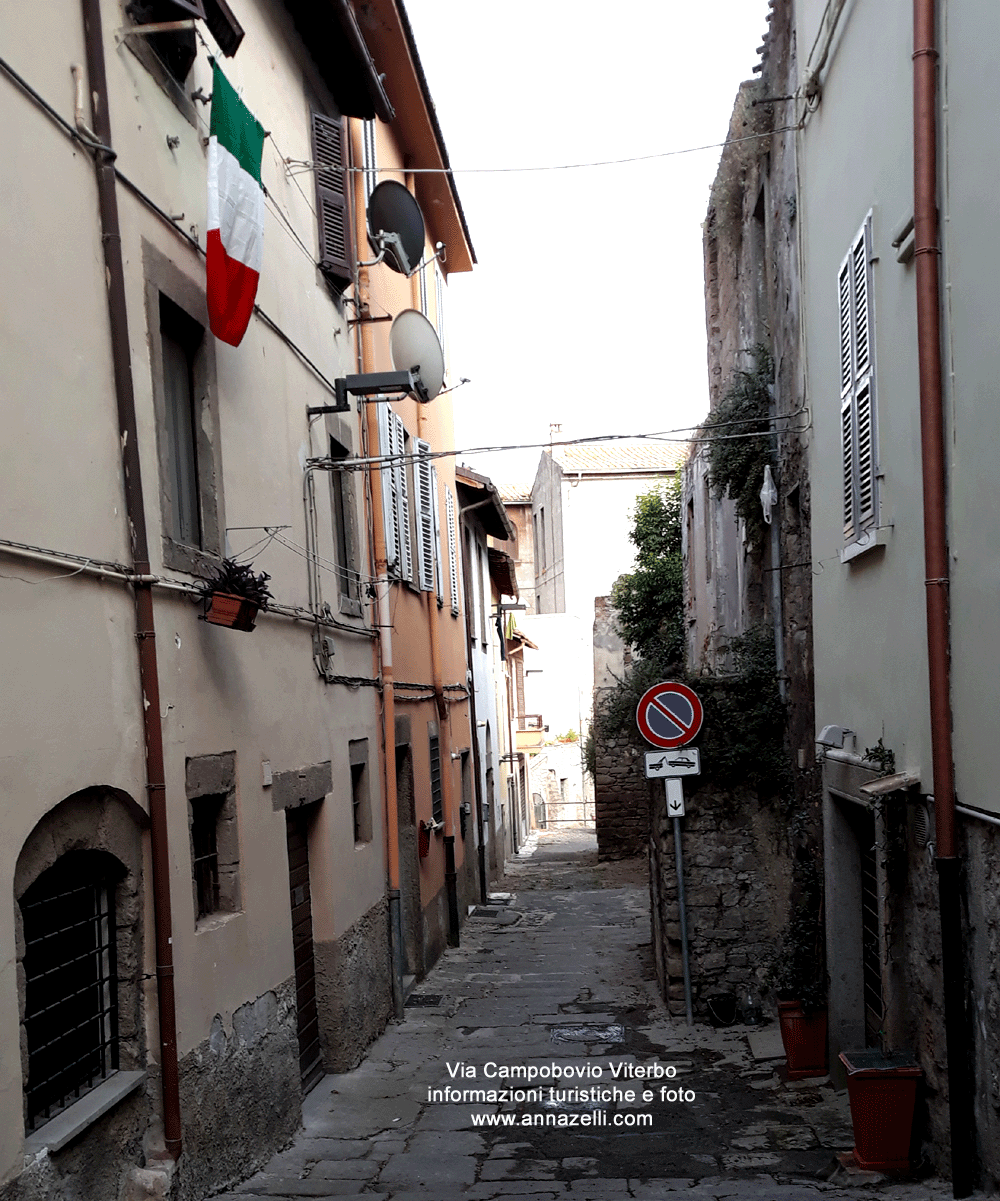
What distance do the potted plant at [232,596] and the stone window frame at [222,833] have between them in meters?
0.75

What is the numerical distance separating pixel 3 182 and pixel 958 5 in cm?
405

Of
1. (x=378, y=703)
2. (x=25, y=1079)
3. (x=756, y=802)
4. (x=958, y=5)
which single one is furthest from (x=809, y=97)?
(x=25, y=1079)

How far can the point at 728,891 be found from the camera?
1025 cm

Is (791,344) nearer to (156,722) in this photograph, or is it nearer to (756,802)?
(756,802)

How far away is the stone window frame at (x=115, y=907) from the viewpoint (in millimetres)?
4363

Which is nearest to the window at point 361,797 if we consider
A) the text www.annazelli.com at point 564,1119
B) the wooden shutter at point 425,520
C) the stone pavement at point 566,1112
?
the stone pavement at point 566,1112

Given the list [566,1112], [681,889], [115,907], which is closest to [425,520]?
[681,889]

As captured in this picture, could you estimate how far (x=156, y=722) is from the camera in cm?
546

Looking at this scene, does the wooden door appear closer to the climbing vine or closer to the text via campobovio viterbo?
the text via campobovio viterbo

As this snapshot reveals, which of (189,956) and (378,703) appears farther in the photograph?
(378,703)

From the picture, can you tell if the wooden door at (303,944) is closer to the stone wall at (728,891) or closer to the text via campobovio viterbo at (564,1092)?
the text via campobovio viterbo at (564,1092)

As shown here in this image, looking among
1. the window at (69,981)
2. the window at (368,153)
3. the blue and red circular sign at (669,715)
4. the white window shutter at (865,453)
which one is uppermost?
the window at (368,153)

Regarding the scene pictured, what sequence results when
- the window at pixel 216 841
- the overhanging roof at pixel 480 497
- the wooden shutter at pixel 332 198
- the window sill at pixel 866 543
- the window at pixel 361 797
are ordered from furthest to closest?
the overhanging roof at pixel 480 497
the window at pixel 361 797
the wooden shutter at pixel 332 198
the window sill at pixel 866 543
the window at pixel 216 841

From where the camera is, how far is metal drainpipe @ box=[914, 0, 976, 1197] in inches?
216
